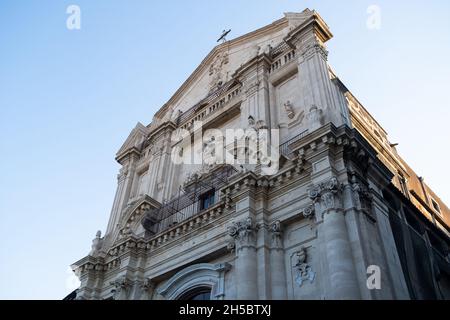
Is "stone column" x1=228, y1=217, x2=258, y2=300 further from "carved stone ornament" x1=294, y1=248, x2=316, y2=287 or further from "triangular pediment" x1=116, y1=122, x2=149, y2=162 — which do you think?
"triangular pediment" x1=116, y1=122, x2=149, y2=162

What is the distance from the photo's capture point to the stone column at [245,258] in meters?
12.2

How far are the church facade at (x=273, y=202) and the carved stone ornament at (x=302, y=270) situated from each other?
34 millimetres

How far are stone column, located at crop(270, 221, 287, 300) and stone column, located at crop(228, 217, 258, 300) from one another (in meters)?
0.54

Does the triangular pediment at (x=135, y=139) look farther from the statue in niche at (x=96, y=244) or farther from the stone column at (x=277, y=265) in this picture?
the stone column at (x=277, y=265)

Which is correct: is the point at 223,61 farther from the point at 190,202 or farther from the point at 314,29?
the point at 190,202

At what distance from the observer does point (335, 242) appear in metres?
11.1

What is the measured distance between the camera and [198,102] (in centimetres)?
2506

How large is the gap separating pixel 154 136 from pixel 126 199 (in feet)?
14.2

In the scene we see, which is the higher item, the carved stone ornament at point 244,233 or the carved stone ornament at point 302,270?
the carved stone ornament at point 244,233

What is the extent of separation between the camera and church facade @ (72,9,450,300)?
12.0m

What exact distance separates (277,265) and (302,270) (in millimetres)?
931

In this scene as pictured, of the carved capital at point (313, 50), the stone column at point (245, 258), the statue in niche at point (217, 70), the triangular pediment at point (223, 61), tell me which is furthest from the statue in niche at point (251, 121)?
the statue in niche at point (217, 70)

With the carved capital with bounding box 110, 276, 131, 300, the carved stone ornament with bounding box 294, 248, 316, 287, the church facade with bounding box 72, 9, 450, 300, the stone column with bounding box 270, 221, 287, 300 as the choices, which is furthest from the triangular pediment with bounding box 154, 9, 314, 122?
the carved stone ornament with bounding box 294, 248, 316, 287
